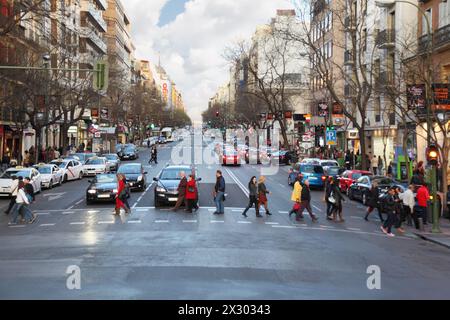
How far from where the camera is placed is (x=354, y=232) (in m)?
18.8

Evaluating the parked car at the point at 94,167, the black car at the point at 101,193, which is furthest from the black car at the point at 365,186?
the parked car at the point at 94,167

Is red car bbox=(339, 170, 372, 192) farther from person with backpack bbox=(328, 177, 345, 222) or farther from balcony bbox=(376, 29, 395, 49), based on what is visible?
balcony bbox=(376, 29, 395, 49)

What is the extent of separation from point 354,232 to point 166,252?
7867 mm

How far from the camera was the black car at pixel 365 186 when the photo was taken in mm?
26812

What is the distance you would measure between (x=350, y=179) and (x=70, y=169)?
1850 cm

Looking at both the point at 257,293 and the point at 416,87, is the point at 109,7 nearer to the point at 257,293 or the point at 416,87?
the point at 416,87

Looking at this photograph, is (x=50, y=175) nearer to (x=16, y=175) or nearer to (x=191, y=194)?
(x=16, y=175)

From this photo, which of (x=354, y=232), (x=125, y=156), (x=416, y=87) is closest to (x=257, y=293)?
(x=354, y=232)

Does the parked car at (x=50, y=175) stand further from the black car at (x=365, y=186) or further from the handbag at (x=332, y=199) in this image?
the handbag at (x=332, y=199)

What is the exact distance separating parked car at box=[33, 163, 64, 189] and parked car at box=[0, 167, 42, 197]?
138 centimetres

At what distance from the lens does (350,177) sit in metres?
31.3

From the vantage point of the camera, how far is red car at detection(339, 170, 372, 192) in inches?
1214

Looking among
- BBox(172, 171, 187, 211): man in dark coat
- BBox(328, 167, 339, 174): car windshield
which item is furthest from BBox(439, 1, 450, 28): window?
BBox(172, 171, 187, 211): man in dark coat

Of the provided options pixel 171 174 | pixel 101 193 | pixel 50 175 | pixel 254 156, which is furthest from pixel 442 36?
pixel 254 156
